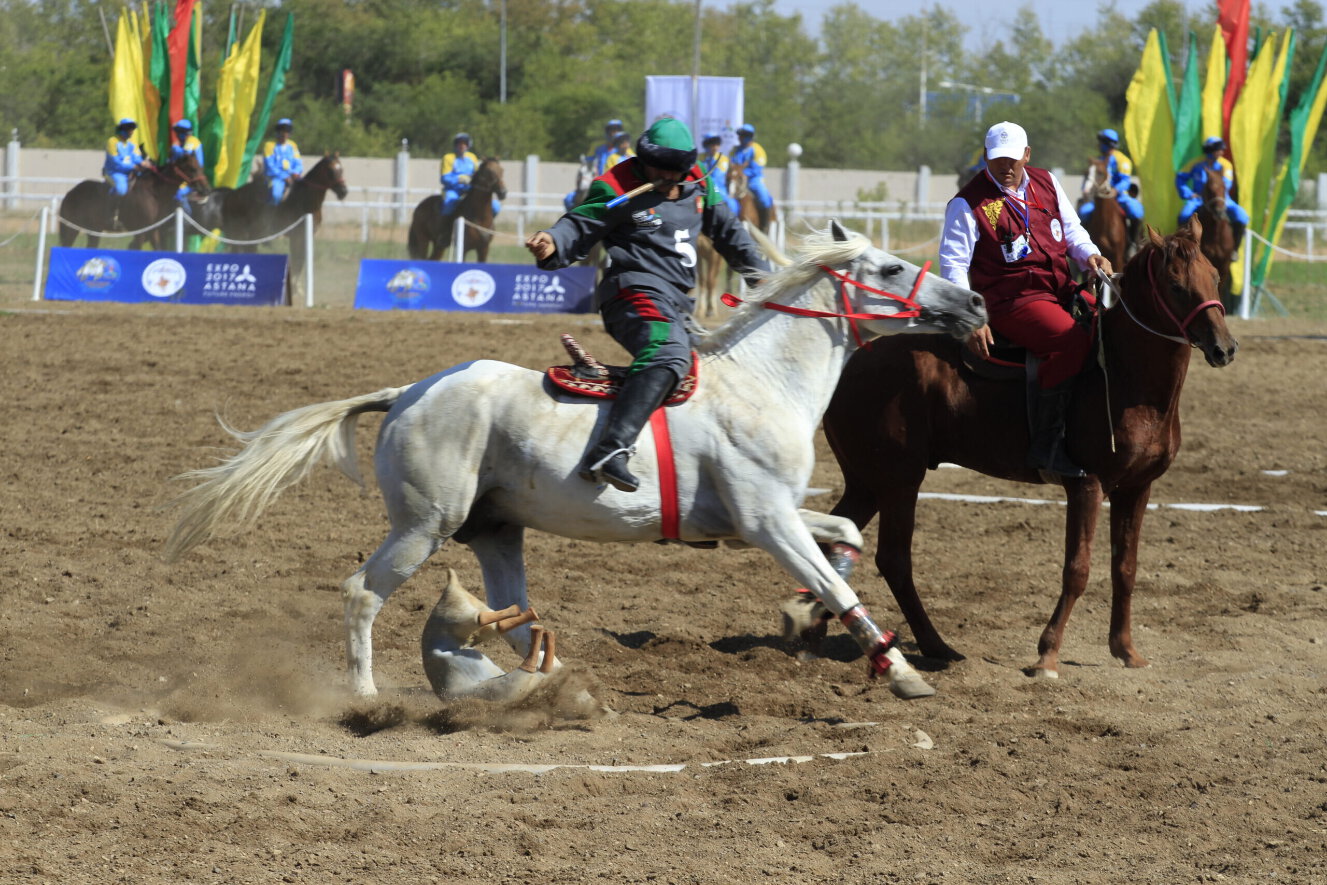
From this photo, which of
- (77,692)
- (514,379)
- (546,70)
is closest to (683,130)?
(514,379)

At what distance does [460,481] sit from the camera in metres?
5.20

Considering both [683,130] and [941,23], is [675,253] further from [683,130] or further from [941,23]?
[941,23]

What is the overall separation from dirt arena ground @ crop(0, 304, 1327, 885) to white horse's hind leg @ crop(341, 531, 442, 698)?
145 millimetres

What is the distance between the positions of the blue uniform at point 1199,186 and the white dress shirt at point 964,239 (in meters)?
13.3

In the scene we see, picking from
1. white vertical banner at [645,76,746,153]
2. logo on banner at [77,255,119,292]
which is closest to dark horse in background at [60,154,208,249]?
logo on banner at [77,255,119,292]

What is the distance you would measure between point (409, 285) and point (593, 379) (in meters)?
14.6

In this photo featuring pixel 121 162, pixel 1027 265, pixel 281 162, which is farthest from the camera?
pixel 281 162

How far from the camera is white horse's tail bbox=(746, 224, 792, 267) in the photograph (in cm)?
555

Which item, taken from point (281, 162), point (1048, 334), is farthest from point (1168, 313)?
point (281, 162)

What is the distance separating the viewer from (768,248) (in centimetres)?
565

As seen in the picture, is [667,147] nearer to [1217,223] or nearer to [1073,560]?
[1073,560]

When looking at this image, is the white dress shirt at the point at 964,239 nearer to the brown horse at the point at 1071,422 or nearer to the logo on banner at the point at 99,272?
the brown horse at the point at 1071,422

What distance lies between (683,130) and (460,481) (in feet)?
4.75

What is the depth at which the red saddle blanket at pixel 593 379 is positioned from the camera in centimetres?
527
